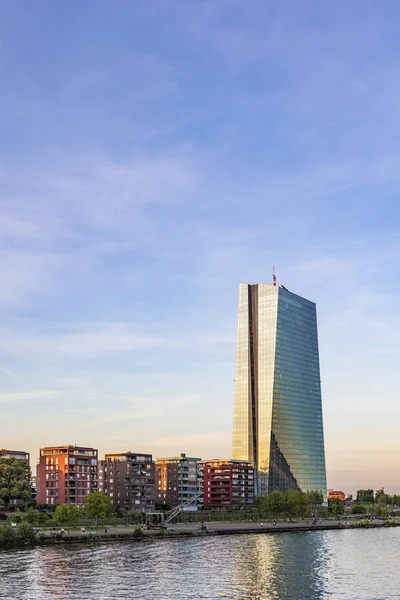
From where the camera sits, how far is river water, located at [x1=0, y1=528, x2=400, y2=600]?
90688mm

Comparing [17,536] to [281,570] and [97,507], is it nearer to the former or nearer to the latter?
[97,507]

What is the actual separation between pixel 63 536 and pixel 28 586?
63.2 m

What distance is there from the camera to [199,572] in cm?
11081

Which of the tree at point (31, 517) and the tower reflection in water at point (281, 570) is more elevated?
the tree at point (31, 517)

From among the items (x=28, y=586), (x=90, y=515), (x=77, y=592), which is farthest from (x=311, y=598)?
(x=90, y=515)

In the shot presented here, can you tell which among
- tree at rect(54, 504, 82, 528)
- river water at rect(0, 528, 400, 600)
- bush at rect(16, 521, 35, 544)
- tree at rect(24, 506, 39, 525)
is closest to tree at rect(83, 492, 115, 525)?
tree at rect(54, 504, 82, 528)

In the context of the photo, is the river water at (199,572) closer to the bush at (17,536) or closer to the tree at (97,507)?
the bush at (17,536)

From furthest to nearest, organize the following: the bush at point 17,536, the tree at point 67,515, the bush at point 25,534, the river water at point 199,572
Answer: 1. the tree at point 67,515
2. the bush at point 25,534
3. the bush at point 17,536
4. the river water at point 199,572

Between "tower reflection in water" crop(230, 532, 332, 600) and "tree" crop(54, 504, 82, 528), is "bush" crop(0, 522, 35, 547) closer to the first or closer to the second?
"tree" crop(54, 504, 82, 528)

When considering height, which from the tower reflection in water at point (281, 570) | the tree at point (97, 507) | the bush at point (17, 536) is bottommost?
the tower reflection in water at point (281, 570)

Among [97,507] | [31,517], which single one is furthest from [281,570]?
[97,507]

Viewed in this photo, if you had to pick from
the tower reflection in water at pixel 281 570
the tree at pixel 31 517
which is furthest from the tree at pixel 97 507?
the tower reflection in water at pixel 281 570

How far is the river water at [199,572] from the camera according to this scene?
3570 inches

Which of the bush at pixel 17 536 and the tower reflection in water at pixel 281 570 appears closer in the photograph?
the tower reflection in water at pixel 281 570
